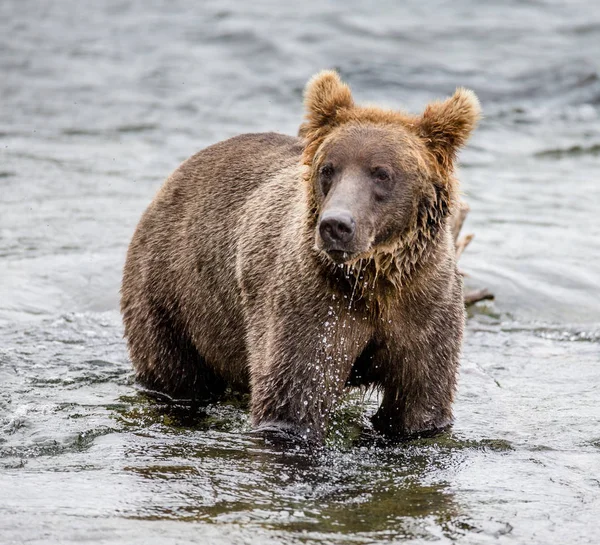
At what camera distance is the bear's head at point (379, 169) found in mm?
5777

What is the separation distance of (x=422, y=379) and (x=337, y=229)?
1.37 m

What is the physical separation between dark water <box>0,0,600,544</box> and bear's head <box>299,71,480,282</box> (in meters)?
1.35

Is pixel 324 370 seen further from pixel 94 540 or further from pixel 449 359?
pixel 94 540

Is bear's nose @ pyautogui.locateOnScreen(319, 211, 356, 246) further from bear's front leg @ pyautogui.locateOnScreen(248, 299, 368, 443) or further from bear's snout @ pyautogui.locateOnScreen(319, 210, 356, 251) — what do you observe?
bear's front leg @ pyautogui.locateOnScreen(248, 299, 368, 443)

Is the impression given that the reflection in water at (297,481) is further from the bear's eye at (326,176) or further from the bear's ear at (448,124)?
the bear's ear at (448,124)

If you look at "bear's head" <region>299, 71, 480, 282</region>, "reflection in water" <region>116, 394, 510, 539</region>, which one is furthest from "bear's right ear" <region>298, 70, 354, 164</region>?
"reflection in water" <region>116, 394, 510, 539</region>

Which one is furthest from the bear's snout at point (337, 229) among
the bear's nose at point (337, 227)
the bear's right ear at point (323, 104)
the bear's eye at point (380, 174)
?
the bear's right ear at point (323, 104)

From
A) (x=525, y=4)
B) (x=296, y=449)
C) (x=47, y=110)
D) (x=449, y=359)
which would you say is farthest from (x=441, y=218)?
(x=525, y=4)

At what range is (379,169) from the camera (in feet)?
19.4

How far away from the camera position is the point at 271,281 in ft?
22.0

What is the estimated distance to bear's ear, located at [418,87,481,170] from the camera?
6.12 meters

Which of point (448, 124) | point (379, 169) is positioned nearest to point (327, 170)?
point (379, 169)

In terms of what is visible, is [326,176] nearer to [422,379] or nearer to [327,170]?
[327,170]

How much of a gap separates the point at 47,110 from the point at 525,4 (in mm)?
12237
